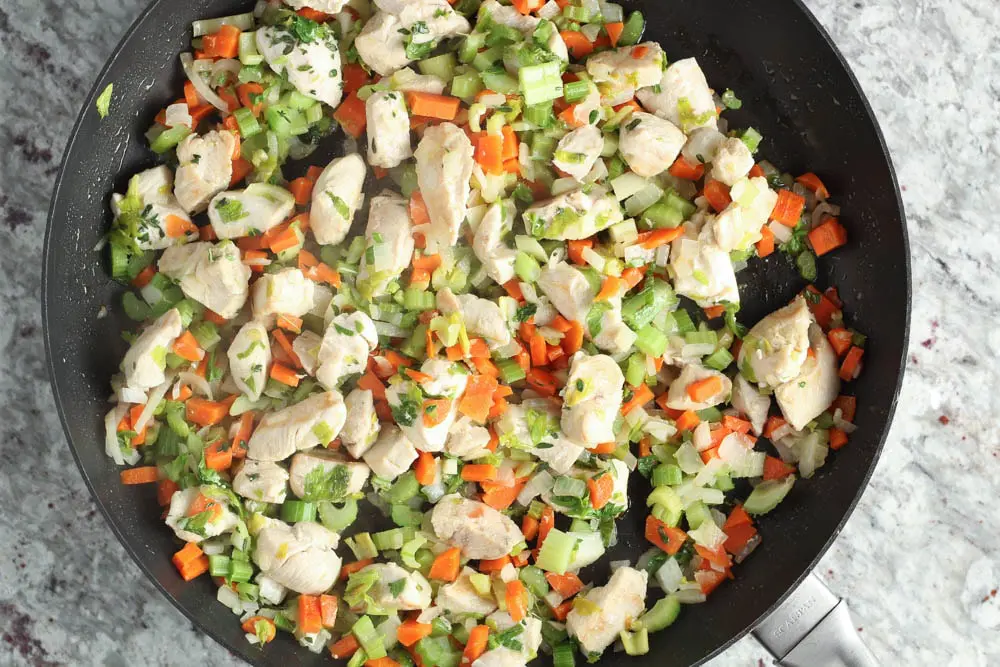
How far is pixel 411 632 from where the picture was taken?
2572 mm

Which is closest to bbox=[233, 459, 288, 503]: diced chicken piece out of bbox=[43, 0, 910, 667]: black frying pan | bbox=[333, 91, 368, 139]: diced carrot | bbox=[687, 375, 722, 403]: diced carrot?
bbox=[43, 0, 910, 667]: black frying pan

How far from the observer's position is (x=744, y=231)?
254cm

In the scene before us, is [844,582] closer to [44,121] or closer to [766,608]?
[766,608]

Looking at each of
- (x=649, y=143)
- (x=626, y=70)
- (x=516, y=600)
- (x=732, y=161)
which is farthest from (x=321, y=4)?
(x=516, y=600)

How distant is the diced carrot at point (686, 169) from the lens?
2.65 meters

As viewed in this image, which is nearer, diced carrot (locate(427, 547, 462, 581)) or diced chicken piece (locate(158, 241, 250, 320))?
diced chicken piece (locate(158, 241, 250, 320))

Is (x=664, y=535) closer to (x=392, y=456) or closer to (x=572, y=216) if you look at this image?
(x=392, y=456)

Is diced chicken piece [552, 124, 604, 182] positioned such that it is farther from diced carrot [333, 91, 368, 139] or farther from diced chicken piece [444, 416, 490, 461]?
diced chicken piece [444, 416, 490, 461]

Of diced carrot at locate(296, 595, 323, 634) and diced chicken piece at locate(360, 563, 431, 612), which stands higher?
diced chicken piece at locate(360, 563, 431, 612)

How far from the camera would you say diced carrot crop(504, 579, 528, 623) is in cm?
256

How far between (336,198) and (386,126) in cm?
25

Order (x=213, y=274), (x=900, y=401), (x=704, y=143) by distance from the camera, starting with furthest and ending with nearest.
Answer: (x=900, y=401), (x=704, y=143), (x=213, y=274)

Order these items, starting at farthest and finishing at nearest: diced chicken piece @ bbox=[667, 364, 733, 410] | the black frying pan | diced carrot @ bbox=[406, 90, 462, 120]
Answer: diced chicken piece @ bbox=[667, 364, 733, 410], diced carrot @ bbox=[406, 90, 462, 120], the black frying pan

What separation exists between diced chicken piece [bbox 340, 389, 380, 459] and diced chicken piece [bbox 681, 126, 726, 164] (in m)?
1.21
